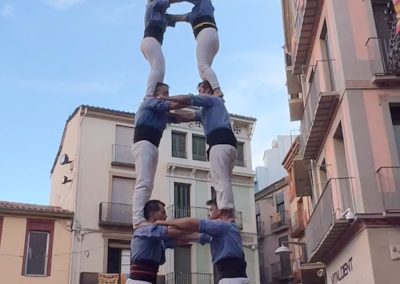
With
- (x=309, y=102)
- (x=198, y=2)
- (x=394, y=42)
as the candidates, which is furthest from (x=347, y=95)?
(x=198, y=2)

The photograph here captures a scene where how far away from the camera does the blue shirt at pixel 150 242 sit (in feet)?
24.6

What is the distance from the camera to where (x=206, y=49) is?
29.6 feet

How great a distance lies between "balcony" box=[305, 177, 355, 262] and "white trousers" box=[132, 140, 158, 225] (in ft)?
25.1

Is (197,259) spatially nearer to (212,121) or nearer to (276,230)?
(276,230)

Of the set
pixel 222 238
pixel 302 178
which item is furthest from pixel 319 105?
pixel 222 238

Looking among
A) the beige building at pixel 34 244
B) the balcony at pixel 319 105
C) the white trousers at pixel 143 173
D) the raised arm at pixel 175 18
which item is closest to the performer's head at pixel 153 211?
the white trousers at pixel 143 173

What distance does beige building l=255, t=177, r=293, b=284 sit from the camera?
38.2 metres

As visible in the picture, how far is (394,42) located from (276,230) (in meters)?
26.1

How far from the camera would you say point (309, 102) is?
1844 centimetres

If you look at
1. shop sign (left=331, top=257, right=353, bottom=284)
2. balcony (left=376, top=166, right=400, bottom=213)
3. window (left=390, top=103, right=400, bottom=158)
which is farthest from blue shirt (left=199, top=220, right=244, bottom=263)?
window (left=390, top=103, right=400, bottom=158)

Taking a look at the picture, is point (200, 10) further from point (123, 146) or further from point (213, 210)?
point (123, 146)

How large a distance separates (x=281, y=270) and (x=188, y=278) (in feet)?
30.6

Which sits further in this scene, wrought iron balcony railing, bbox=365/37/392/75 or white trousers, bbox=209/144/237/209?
wrought iron balcony railing, bbox=365/37/392/75

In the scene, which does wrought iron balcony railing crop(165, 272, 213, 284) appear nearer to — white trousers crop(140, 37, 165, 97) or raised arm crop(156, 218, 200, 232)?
white trousers crop(140, 37, 165, 97)
